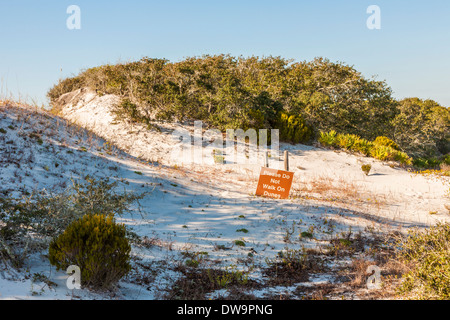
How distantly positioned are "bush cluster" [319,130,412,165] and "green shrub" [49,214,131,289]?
1670 cm

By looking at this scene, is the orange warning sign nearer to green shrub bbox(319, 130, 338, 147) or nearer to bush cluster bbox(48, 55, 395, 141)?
bush cluster bbox(48, 55, 395, 141)

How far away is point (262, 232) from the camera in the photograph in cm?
803

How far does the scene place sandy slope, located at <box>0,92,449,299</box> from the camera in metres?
6.21

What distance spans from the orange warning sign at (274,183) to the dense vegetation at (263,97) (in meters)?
6.87

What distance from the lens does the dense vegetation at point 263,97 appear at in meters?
17.9

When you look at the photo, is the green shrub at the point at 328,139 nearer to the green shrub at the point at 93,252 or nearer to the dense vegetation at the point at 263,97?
the dense vegetation at the point at 263,97

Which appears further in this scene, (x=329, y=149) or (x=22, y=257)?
(x=329, y=149)

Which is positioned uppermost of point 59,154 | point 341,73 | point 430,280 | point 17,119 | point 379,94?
point 341,73

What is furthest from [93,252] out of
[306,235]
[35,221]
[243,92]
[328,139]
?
[328,139]

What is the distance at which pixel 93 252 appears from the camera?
13.6 feet

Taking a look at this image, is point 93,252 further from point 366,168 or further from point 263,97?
point 263,97
